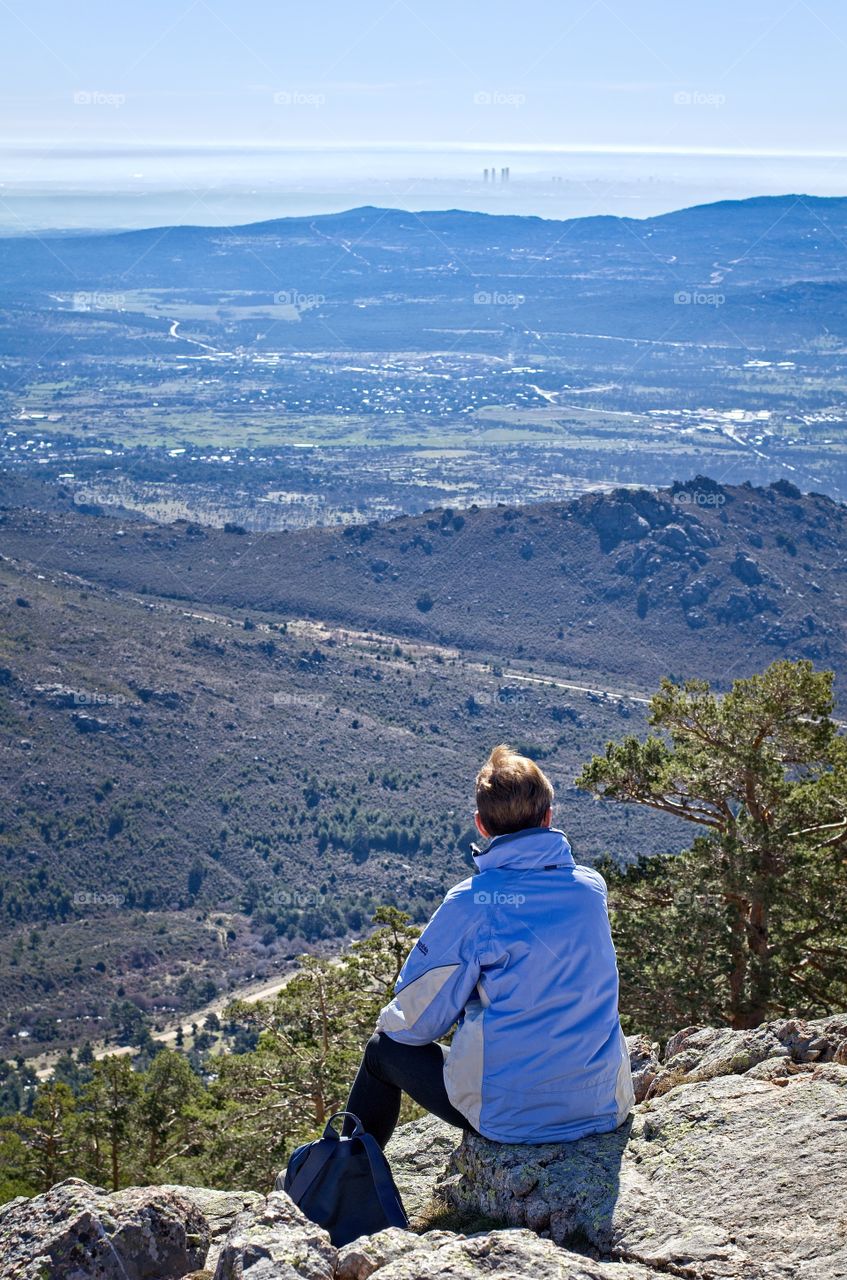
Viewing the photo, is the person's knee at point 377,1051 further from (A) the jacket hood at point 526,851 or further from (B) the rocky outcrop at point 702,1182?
(A) the jacket hood at point 526,851

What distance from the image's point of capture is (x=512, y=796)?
17.3ft

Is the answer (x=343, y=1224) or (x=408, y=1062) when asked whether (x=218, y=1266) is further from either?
(x=408, y=1062)

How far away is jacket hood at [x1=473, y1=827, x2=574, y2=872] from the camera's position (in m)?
5.23

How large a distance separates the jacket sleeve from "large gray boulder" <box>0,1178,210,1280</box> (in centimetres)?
130

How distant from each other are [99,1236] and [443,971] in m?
1.71

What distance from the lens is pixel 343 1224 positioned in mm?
5199

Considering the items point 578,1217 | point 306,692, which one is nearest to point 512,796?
point 578,1217

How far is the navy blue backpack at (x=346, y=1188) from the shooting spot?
17.0 feet

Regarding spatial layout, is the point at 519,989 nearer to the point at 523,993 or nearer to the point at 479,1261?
the point at 523,993

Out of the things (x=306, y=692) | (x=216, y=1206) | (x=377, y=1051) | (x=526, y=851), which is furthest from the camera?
(x=306, y=692)

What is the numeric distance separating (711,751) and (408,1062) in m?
7.93

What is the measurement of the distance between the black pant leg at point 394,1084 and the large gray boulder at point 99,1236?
817 millimetres

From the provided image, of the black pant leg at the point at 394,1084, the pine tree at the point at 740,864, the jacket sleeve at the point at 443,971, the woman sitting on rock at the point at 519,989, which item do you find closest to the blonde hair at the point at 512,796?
the woman sitting on rock at the point at 519,989

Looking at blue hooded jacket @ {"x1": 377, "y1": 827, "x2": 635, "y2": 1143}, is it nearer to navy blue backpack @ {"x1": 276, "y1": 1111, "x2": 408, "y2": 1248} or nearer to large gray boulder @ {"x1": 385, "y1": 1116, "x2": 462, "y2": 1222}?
navy blue backpack @ {"x1": 276, "y1": 1111, "x2": 408, "y2": 1248}
